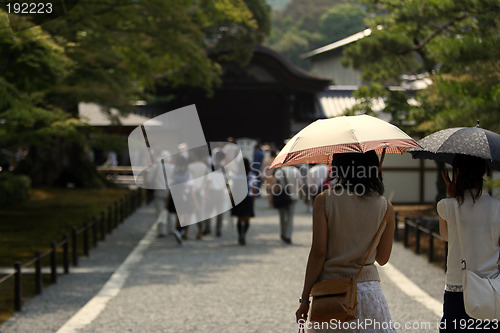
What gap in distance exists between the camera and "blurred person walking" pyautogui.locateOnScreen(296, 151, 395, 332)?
3412 millimetres

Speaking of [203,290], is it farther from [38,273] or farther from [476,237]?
[476,237]

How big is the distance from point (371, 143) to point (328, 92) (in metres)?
27.5

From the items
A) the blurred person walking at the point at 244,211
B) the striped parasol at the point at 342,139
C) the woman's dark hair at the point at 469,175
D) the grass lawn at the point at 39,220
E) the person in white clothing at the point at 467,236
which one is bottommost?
the grass lawn at the point at 39,220

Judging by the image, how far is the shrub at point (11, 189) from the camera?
46.4ft

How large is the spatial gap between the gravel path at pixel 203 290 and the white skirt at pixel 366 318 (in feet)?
9.47

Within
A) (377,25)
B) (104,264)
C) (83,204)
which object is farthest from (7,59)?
(83,204)

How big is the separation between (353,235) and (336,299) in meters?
0.34

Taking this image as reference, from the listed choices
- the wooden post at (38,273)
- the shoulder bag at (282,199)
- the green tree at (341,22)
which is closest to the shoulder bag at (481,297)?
the wooden post at (38,273)

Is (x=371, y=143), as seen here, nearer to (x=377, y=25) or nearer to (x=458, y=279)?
(x=458, y=279)

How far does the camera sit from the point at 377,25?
572 inches

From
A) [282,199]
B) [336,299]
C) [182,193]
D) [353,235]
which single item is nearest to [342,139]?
[353,235]

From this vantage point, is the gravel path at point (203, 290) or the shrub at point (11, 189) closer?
the gravel path at point (203, 290)

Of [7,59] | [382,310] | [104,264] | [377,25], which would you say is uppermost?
[377,25]

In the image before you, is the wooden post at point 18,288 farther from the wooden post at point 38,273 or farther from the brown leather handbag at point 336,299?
the brown leather handbag at point 336,299
